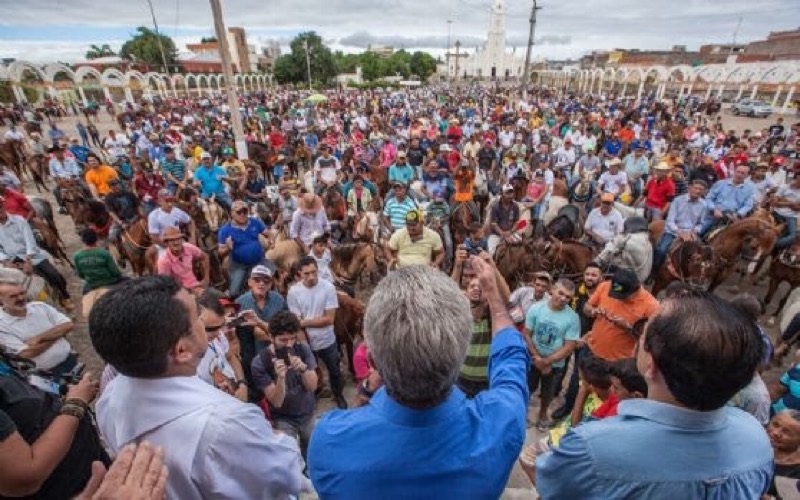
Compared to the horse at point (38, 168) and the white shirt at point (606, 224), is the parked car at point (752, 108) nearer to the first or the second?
the white shirt at point (606, 224)

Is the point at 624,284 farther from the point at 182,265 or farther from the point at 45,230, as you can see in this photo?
the point at 45,230

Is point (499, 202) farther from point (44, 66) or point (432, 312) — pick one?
point (44, 66)

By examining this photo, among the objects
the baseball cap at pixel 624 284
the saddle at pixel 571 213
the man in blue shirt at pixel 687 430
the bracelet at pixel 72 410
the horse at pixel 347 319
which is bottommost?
the horse at pixel 347 319

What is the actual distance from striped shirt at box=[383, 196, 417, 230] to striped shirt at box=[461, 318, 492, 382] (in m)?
3.66

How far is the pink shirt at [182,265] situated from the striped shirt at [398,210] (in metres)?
3.18

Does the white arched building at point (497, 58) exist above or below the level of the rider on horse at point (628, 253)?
above

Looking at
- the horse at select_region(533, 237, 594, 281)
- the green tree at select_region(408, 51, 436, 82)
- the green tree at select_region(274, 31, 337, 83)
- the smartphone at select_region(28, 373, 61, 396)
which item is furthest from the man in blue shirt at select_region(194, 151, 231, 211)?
the green tree at select_region(408, 51, 436, 82)

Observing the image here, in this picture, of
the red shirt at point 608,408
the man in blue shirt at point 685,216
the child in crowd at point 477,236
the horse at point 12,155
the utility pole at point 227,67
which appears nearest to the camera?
the red shirt at point 608,408

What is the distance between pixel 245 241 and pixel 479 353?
12.9 feet

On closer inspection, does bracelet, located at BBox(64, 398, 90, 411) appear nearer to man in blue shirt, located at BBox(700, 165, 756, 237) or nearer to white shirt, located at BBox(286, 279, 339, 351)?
white shirt, located at BBox(286, 279, 339, 351)

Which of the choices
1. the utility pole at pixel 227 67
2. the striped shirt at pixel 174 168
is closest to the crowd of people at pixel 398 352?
the striped shirt at pixel 174 168

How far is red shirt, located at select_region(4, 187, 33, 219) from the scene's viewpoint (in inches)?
280

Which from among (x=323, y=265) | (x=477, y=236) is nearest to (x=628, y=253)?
(x=477, y=236)

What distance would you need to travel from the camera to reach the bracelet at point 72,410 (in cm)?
190
